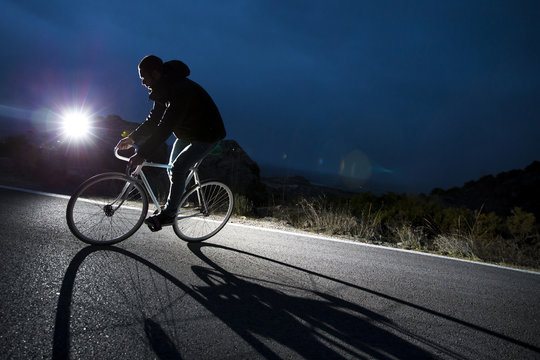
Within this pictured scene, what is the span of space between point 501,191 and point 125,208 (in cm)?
4570

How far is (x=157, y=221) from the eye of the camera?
3.83m

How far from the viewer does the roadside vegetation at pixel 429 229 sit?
549cm

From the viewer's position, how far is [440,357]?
205 cm

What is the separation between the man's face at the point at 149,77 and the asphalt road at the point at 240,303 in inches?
74.8

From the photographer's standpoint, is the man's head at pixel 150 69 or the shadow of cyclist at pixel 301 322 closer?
the shadow of cyclist at pixel 301 322

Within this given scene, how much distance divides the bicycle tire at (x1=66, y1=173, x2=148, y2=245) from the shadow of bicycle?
0.68m

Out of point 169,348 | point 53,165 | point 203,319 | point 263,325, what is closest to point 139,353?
→ point 169,348

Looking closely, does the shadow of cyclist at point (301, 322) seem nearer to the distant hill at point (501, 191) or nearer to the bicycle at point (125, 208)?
the bicycle at point (125, 208)

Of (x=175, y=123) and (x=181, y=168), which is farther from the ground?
(x=175, y=123)

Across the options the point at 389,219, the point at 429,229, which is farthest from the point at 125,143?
the point at 429,229

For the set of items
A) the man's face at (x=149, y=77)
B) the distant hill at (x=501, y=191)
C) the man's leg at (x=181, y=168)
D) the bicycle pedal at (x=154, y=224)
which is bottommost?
the bicycle pedal at (x=154, y=224)

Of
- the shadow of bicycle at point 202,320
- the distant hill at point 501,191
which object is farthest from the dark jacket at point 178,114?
the distant hill at point 501,191

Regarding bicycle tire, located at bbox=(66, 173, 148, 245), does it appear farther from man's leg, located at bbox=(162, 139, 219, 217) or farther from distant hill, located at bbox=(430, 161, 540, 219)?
distant hill, located at bbox=(430, 161, 540, 219)

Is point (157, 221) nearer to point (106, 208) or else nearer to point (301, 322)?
point (106, 208)
